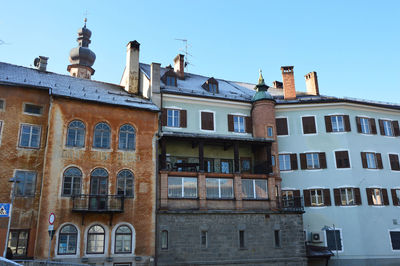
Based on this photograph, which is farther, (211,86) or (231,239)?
(211,86)

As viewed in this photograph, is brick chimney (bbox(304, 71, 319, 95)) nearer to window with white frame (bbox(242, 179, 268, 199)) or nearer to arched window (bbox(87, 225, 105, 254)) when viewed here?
window with white frame (bbox(242, 179, 268, 199))

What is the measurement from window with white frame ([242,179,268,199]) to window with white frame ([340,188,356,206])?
6912 mm

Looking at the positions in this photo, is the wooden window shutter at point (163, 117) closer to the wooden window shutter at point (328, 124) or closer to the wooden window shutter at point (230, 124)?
the wooden window shutter at point (230, 124)

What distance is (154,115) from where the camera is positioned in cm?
2573

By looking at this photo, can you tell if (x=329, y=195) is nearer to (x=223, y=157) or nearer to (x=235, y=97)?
(x=223, y=157)

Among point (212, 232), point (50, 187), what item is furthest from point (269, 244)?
point (50, 187)

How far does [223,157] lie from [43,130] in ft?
44.0

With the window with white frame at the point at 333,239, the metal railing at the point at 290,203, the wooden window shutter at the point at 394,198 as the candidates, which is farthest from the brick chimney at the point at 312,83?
the window with white frame at the point at 333,239

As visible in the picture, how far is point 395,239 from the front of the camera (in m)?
28.5

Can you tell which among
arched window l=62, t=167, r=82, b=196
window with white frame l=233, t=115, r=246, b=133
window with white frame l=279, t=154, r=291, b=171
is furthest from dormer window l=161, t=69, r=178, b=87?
arched window l=62, t=167, r=82, b=196

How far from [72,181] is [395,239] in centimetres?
2464

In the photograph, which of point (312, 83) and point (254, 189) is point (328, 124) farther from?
point (254, 189)

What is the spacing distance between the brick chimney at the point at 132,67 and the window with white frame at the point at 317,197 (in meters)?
16.5

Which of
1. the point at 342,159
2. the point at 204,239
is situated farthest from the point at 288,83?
the point at 204,239
